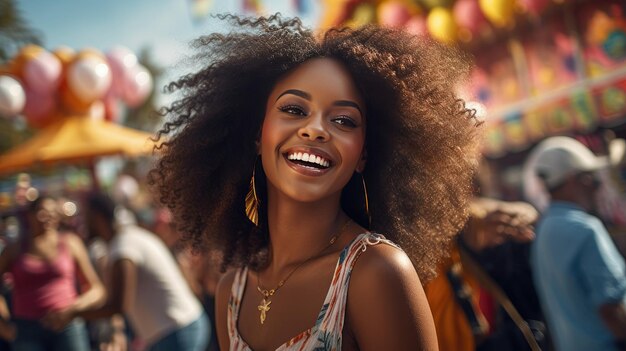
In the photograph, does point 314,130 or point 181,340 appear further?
point 181,340

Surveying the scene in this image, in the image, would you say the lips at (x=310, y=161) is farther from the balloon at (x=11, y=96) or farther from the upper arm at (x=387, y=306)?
the balloon at (x=11, y=96)

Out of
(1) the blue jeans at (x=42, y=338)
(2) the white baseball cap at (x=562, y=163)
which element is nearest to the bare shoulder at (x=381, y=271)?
(2) the white baseball cap at (x=562, y=163)

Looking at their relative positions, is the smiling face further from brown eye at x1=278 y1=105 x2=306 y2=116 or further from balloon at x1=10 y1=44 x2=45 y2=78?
balloon at x1=10 y1=44 x2=45 y2=78

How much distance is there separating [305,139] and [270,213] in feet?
1.18

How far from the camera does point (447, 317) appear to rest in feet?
8.88

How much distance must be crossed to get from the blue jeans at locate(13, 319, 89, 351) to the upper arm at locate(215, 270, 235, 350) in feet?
9.30

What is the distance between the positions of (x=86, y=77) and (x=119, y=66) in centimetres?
74

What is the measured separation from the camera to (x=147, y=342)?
392cm

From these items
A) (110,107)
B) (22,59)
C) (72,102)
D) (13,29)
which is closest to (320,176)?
(72,102)

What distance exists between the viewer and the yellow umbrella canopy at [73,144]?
28.0ft

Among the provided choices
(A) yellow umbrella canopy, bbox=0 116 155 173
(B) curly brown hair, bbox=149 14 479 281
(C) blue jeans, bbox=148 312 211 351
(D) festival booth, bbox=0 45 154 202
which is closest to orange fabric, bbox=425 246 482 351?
(B) curly brown hair, bbox=149 14 479 281

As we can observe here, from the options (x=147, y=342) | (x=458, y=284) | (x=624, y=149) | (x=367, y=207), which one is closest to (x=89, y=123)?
(x=147, y=342)

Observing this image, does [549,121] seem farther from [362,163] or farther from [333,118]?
[333,118]

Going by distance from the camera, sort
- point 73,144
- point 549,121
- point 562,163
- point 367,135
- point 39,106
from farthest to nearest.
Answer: point 549,121 < point 39,106 < point 73,144 < point 562,163 < point 367,135
